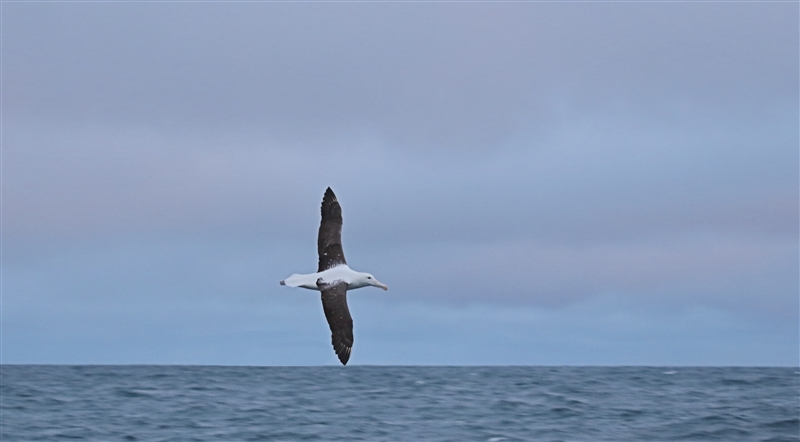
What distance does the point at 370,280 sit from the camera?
1828cm

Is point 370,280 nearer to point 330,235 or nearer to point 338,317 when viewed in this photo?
point 330,235

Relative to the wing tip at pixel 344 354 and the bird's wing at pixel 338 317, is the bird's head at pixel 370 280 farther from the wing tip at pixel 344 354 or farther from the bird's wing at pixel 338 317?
the wing tip at pixel 344 354

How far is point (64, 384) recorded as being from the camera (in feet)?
117

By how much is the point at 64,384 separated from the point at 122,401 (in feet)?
19.5

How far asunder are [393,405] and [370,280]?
12.8 metres

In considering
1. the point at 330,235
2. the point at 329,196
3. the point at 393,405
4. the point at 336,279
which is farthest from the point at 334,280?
the point at 393,405

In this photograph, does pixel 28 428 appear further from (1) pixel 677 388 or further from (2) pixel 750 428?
(1) pixel 677 388

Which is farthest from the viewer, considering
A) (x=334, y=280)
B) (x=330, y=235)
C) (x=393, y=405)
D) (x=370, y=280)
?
(x=393, y=405)

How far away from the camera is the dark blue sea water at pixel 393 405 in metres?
25.5

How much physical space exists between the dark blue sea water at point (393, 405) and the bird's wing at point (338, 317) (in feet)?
26.7

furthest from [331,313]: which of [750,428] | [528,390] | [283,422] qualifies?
[528,390]

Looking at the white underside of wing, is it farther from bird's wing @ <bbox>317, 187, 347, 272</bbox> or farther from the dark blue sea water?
the dark blue sea water

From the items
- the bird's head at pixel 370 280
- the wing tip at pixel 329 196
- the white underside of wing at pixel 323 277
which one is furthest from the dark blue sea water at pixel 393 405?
the wing tip at pixel 329 196

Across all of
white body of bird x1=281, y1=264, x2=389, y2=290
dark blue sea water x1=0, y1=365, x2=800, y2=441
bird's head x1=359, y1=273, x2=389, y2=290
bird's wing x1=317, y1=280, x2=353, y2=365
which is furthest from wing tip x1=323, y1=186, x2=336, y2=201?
dark blue sea water x1=0, y1=365, x2=800, y2=441
